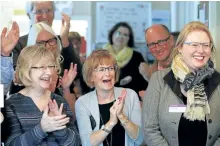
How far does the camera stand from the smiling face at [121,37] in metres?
3.92

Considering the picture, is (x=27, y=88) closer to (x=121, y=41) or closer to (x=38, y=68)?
(x=38, y=68)

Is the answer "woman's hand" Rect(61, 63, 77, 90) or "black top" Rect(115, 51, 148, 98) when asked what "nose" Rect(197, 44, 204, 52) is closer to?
"woman's hand" Rect(61, 63, 77, 90)

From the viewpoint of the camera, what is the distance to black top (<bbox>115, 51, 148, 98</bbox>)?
3.40 meters

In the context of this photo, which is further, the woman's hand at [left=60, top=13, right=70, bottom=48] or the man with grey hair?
the woman's hand at [left=60, top=13, right=70, bottom=48]

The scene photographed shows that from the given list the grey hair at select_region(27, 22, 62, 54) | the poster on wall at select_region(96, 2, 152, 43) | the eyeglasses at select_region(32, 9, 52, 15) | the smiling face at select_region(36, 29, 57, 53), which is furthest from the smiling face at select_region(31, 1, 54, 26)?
the poster on wall at select_region(96, 2, 152, 43)

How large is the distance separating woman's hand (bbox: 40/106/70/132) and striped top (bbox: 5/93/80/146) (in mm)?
33

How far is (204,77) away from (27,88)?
39.2 inches

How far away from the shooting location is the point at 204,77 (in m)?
2.15

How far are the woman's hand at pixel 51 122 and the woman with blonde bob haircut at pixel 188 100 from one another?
1.71 ft

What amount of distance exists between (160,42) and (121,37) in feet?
3.95

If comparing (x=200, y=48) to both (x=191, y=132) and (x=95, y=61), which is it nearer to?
(x=191, y=132)

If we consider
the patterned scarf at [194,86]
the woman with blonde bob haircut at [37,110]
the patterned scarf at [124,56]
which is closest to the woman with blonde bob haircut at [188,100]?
the patterned scarf at [194,86]

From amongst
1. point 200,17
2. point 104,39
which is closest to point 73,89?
point 200,17

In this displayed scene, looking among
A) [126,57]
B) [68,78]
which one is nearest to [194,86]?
[68,78]
